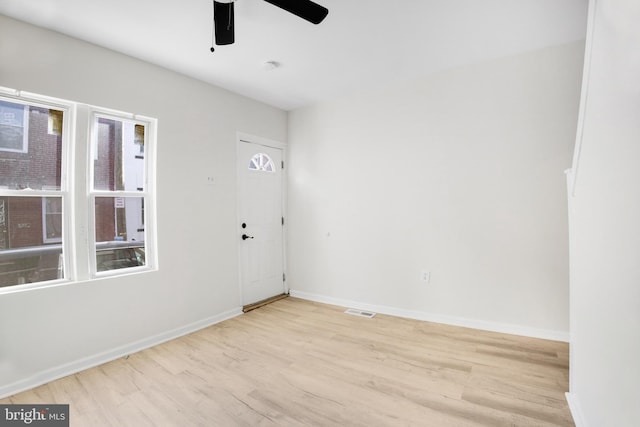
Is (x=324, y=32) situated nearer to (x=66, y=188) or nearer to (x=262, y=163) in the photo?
(x=262, y=163)

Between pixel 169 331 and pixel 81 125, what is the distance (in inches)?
83.8

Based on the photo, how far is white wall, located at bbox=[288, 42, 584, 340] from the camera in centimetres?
289

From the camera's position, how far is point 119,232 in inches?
115

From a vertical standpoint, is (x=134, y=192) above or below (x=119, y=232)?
above

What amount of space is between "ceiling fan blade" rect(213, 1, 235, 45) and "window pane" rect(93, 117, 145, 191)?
1525mm

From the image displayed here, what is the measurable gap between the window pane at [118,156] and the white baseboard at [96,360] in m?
1.50

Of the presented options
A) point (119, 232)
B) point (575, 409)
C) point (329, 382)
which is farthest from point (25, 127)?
point (575, 409)

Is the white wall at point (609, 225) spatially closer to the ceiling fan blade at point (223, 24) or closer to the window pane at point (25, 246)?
the ceiling fan blade at point (223, 24)

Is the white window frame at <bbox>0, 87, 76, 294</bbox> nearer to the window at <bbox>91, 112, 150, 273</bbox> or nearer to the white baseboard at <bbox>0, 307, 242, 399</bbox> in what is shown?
the window at <bbox>91, 112, 150, 273</bbox>

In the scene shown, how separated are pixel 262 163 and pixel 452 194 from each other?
2.56 meters

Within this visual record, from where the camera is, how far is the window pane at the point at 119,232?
9.16 ft

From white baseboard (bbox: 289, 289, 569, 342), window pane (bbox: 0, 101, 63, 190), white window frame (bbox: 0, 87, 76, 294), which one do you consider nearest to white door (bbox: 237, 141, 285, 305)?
white baseboard (bbox: 289, 289, 569, 342)

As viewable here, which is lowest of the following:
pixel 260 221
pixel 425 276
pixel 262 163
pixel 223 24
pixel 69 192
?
pixel 425 276

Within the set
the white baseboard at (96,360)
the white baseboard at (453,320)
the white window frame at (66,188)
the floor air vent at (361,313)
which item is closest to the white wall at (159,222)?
the white baseboard at (96,360)
